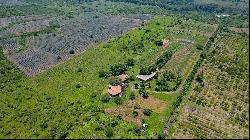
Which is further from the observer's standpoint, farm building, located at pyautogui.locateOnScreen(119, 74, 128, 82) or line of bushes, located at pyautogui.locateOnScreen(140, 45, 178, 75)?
line of bushes, located at pyautogui.locateOnScreen(140, 45, 178, 75)

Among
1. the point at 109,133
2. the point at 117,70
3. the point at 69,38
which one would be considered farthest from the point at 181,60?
the point at 109,133

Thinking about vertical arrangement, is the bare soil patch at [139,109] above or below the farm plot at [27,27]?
above

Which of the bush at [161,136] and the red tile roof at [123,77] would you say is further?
the red tile roof at [123,77]

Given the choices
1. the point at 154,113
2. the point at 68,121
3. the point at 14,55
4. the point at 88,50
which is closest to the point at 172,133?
the point at 154,113

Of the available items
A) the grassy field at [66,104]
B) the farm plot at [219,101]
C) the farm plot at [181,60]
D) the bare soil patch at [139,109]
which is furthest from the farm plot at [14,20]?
the bare soil patch at [139,109]

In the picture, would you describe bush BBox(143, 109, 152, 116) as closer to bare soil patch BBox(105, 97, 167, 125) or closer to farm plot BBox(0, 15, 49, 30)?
bare soil patch BBox(105, 97, 167, 125)

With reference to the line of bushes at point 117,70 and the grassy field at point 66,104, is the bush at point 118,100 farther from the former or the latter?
the line of bushes at point 117,70

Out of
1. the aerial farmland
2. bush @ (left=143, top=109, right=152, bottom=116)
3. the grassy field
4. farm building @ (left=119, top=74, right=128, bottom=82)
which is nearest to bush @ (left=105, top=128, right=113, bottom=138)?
the grassy field

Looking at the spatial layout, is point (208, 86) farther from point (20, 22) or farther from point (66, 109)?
point (20, 22)
